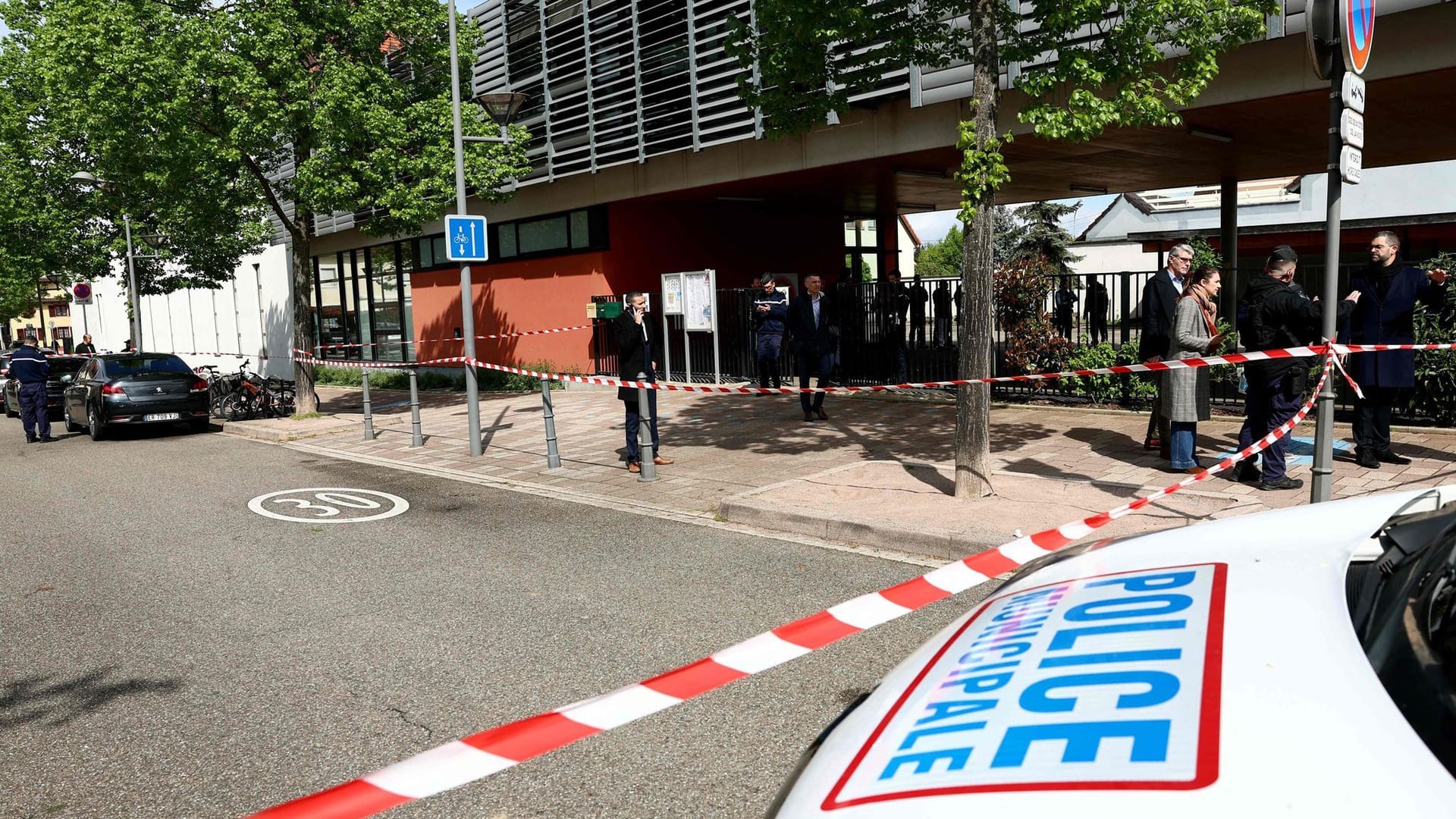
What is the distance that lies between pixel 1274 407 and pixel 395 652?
20.5 feet

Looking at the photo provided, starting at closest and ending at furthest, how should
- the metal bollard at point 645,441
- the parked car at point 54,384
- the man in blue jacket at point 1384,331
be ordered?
the man in blue jacket at point 1384,331 → the metal bollard at point 645,441 → the parked car at point 54,384

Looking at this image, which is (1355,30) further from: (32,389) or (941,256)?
(941,256)

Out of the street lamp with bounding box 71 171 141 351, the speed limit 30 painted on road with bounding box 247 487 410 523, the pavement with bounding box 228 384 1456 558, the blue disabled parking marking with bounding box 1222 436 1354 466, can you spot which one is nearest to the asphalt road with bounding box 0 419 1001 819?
the speed limit 30 painted on road with bounding box 247 487 410 523

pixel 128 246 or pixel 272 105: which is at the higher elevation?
pixel 272 105

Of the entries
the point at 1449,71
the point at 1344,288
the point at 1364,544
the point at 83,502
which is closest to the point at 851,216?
the point at 1344,288

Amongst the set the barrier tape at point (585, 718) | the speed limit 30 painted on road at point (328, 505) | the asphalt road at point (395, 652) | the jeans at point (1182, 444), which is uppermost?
the barrier tape at point (585, 718)

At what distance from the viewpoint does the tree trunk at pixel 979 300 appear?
24.3 ft

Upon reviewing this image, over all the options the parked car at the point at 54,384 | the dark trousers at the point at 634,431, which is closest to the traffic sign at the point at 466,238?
the dark trousers at the point at 634,431

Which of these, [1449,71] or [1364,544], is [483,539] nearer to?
[1364,544]

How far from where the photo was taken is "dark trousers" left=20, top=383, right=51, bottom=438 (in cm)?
1579

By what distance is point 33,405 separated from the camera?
1586 cm

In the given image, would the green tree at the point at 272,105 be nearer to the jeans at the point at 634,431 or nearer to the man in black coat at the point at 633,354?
the man in black coat at the point at 633,354

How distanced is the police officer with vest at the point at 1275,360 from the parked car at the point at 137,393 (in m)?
14.6

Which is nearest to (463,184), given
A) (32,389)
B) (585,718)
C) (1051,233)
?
(32,389)
